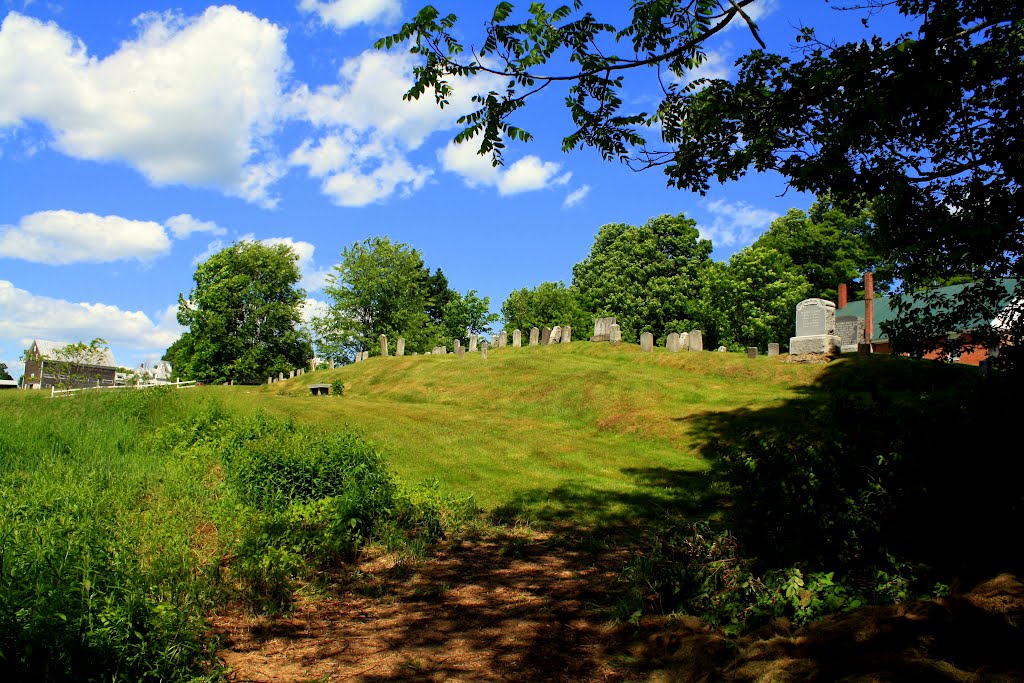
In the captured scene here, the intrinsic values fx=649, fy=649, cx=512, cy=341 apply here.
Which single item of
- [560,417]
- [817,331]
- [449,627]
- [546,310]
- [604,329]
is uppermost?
[546,310]

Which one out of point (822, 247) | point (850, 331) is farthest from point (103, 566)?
point (822, 247)

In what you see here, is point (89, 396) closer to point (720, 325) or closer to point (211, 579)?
point (211, 579)

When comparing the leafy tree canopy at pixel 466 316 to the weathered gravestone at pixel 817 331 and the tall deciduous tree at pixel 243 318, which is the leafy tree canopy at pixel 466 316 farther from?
the weathered gravestone at pixel 817 331

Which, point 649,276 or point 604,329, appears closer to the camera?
point 604,329

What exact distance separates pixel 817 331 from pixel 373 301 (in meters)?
41.9

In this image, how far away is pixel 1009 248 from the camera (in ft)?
28.4

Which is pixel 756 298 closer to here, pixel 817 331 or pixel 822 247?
pixel 822 247

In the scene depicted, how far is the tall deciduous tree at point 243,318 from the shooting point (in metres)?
54.1

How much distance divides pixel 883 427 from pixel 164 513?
7863 millimetres

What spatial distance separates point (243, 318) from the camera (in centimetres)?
5612

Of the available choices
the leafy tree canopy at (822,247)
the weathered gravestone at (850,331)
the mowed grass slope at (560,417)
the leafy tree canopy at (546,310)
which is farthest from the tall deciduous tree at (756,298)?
the mowed grass slope at (560,417)

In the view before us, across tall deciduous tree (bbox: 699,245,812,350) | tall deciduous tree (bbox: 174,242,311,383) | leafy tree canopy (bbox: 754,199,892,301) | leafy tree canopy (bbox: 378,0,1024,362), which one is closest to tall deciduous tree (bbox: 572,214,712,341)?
tall deciduous tree (bbox: 699,245,812,350)

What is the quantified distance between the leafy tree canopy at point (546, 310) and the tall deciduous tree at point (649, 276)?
1.32 meters

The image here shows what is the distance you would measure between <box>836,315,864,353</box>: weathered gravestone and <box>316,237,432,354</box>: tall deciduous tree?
33.2 m
